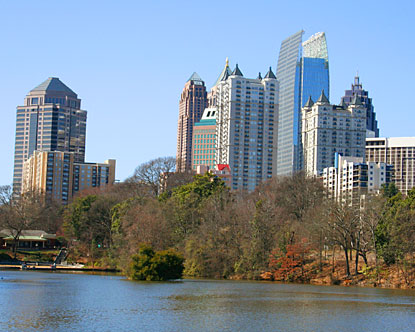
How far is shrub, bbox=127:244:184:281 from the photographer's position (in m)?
85.6

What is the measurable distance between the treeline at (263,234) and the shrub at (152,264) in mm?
1712

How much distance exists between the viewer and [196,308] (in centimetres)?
5494

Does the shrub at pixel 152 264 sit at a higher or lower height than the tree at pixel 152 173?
lower

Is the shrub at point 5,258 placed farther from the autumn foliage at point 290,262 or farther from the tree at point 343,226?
the tree at point 343,226

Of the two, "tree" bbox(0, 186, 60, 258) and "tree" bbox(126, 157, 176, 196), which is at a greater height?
"tree" bbox(126, 157, 176, 196)

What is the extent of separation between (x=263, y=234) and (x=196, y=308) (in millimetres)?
41618

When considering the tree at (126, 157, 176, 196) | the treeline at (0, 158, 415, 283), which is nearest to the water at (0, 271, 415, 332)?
the treeline at (0, 158, 415, 283)

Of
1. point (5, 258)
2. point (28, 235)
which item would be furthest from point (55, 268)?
point (28, 235)

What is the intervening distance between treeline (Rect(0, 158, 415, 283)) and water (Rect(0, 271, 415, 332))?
10679 mm

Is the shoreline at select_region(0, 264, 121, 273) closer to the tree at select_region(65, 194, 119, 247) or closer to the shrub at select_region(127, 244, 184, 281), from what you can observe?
the tree at select_region(65, 194, 119, 247)

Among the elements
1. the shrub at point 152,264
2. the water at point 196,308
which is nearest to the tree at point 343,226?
the water at point 196,308

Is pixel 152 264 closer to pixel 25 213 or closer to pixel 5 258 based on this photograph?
pixel 5 258

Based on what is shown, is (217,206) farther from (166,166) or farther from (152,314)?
(152,314)

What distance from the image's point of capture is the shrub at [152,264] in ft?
281
